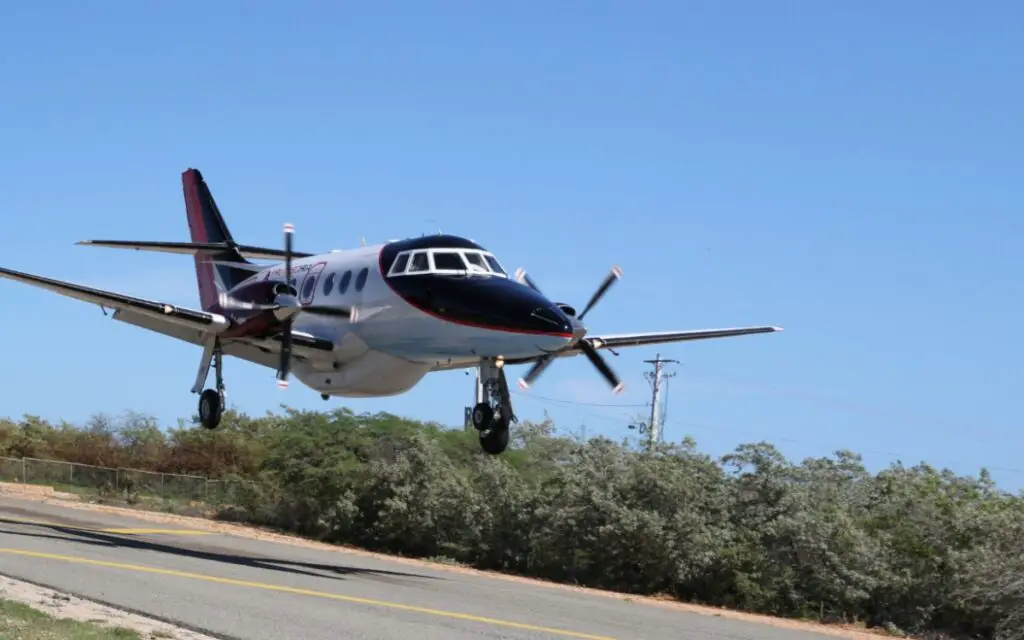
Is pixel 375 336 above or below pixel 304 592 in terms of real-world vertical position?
above

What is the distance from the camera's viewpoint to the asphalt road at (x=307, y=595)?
57.3 feet

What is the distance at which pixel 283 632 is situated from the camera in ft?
52.9

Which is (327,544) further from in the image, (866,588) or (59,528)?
(866,588)

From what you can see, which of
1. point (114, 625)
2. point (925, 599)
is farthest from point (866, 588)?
point (114, 625)

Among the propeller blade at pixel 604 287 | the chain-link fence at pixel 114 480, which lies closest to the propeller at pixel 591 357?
the propeller blade at pixel 604 287

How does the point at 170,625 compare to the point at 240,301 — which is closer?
the point at 170,625

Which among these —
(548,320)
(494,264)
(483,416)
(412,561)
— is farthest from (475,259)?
(412,561)

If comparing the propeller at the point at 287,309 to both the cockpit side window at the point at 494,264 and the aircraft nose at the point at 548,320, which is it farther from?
the aircraft nose at the point at 548,320

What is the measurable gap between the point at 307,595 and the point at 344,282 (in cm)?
891

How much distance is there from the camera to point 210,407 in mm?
30125

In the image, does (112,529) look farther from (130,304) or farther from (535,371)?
(535,371)

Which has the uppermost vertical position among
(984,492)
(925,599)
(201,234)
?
(201,234)

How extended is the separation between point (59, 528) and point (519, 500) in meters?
13.3

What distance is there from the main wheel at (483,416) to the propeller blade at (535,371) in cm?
106
